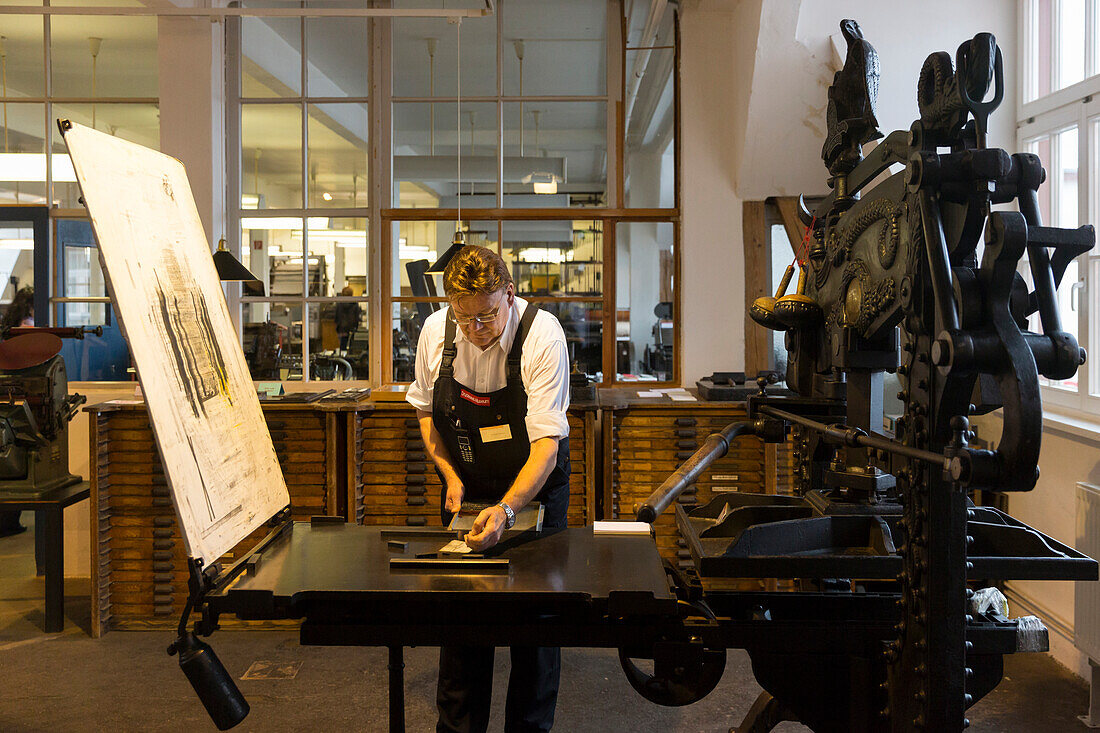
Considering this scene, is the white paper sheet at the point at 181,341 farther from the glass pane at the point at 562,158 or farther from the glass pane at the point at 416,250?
the glass pane at the point at 562,158

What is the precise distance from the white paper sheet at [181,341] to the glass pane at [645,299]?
9.19 feet

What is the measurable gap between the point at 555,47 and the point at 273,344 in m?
2.34

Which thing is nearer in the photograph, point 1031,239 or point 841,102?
point 1031,239

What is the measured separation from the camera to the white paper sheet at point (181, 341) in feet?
5.47

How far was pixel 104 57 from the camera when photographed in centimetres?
499

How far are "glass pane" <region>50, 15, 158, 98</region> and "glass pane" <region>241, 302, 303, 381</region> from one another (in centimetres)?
141

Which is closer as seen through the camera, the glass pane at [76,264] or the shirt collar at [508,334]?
the shirt collar at [508,334]

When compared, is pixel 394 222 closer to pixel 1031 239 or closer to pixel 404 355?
pixel 404 355

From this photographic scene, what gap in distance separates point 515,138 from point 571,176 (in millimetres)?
392

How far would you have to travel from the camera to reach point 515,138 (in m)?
4.83

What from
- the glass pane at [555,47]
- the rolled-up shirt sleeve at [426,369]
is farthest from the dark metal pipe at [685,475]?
the glass pane at [555,47]

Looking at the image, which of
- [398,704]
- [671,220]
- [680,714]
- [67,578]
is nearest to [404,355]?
[671,220]

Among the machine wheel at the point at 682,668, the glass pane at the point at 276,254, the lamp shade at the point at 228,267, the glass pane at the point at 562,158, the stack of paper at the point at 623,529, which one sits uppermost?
the glass pane at the point at 562,158

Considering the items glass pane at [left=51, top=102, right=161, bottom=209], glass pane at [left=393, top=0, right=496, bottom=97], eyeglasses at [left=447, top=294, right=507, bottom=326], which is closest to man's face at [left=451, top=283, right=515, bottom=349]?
eyeglasses at [left=447, top=294, right=507, bottom=326]
